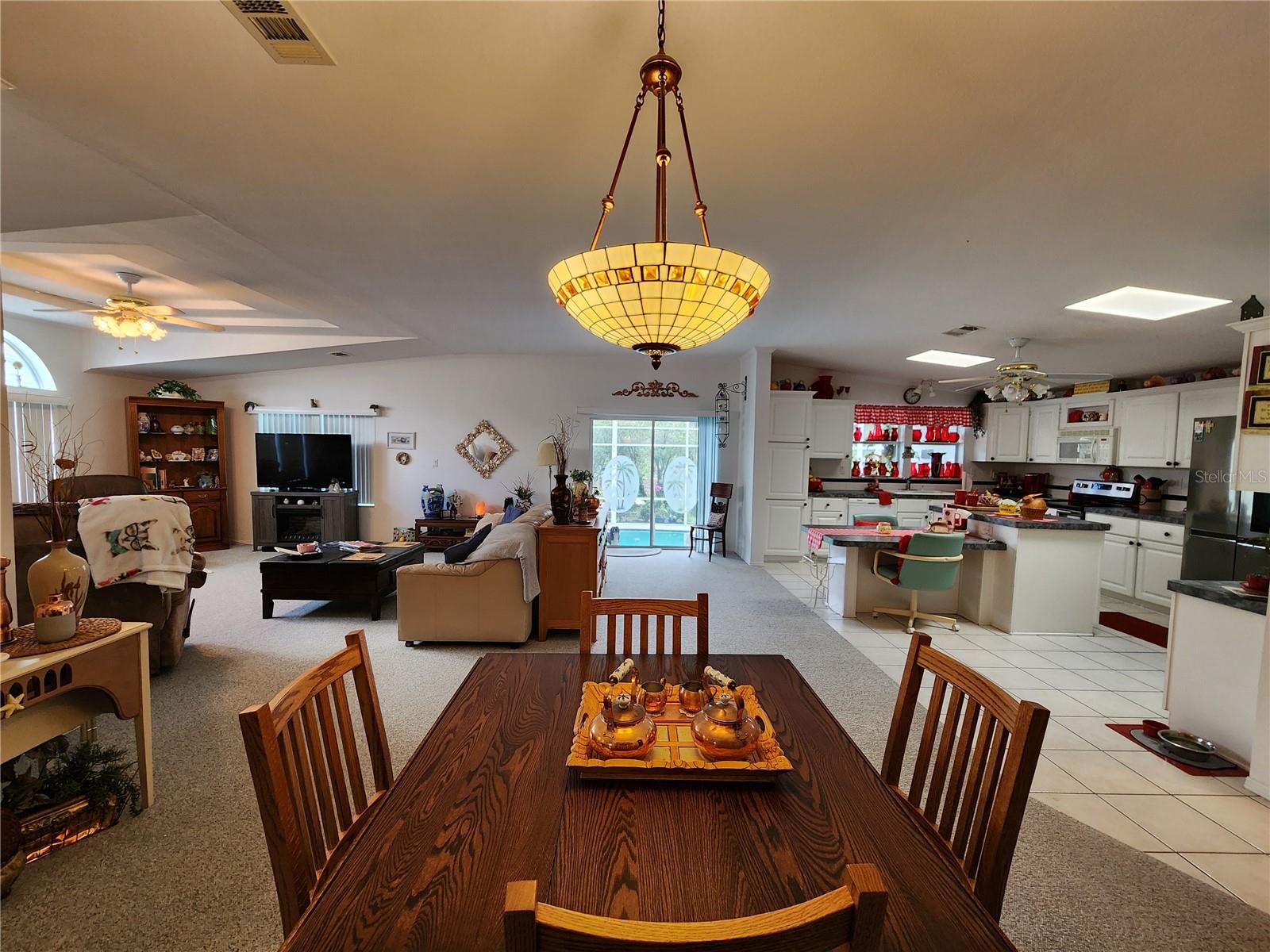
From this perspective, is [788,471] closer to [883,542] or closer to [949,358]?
[949,358]

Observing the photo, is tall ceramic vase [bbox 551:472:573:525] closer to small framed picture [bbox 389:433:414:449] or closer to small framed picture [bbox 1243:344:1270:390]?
small framed picture [bbox 1243:344:1270:390]

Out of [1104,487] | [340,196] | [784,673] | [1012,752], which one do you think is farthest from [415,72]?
[1104,487]

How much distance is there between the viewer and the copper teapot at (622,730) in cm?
117

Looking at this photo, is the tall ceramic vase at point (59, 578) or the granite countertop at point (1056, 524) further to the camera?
the granite countertop at point (1056, 524)

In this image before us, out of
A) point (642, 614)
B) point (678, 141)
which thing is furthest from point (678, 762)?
point (678, 141)

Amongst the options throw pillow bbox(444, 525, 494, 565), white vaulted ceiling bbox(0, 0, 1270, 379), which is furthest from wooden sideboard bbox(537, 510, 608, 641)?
white vaulted ceiling bbox(0, 0, 1270, 379)

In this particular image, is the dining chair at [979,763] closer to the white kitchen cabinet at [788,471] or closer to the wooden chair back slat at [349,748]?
the wooden chair back slat at [349,748]

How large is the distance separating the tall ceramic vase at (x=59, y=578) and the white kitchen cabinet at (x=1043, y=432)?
8.21 metres

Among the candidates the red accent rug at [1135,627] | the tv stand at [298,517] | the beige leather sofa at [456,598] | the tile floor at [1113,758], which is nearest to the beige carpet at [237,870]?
the tile floor at [1113,758]

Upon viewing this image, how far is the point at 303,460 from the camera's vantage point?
6.89 meters

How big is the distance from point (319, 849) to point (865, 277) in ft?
12.7

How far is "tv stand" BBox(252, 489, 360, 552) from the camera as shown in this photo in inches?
268

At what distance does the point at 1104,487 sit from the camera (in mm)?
Answer: 5707

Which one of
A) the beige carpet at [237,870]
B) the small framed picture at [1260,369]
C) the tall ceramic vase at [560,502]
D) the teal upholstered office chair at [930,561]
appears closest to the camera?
the beige carpet at [237,870]
